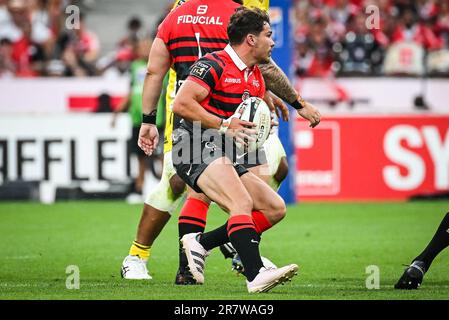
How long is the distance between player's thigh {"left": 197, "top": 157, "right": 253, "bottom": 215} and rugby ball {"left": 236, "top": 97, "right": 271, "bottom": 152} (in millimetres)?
221

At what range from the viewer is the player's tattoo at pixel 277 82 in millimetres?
8852

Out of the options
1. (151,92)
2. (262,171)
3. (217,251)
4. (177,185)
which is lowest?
(217,251)

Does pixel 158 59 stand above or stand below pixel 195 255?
above

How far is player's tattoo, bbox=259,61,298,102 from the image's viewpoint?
8852 mm

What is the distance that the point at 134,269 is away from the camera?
9133 mm

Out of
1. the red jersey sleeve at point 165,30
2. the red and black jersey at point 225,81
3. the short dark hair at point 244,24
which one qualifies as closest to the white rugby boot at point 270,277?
the red and black jersey at point 225,81

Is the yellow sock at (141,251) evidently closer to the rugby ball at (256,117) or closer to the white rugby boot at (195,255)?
the white rugby boot at (195,255)

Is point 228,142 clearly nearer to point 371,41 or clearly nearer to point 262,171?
point 262,171

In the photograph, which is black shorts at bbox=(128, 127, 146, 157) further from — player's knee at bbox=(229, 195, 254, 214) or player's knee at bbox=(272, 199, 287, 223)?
player's knee at bbox=(229, 195, 254, 214)

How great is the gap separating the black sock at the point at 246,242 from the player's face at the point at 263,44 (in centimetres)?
124

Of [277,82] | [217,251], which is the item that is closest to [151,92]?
[277,82]

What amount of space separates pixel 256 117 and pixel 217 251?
4.14 metres

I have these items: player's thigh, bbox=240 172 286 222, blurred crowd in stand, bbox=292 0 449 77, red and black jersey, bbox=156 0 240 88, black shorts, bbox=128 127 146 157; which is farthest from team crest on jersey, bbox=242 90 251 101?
blurred crowd in stand, bbox=292 0 449 77
